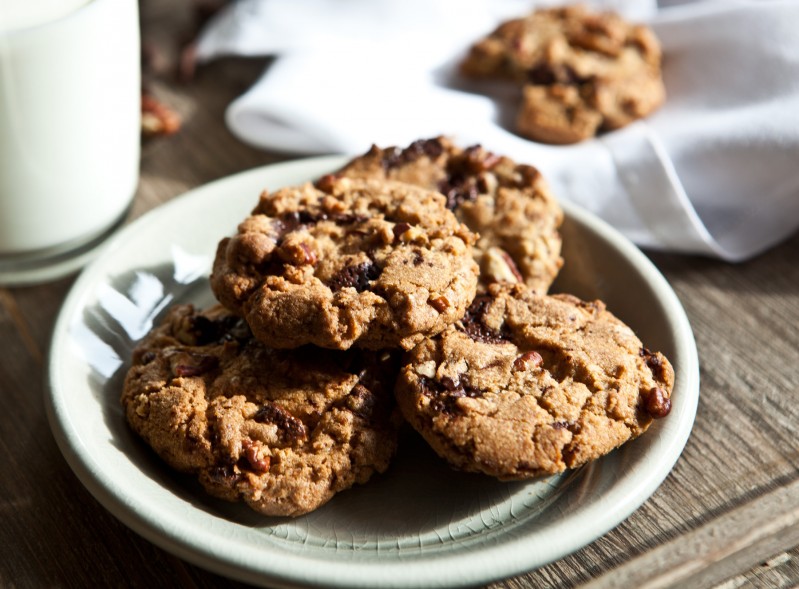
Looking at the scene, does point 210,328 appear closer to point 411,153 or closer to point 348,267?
point 348,267

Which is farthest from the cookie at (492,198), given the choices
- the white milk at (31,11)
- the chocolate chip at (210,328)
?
the white milk at (31,11)

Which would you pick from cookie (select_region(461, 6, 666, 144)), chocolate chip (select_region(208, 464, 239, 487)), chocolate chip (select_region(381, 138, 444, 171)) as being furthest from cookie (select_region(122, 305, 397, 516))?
cookie (select_region(461, 6, 666, 144))

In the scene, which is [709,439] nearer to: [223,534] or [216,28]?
[223,534]

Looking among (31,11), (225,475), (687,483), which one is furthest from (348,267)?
(31,11)

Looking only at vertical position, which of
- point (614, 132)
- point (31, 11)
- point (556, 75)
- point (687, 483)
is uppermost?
point (31, 11)

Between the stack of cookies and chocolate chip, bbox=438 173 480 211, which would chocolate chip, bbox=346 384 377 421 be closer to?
the stack of cookies

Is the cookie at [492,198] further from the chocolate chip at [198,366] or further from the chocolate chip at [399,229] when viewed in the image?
the chocolate chip at [198,366]
